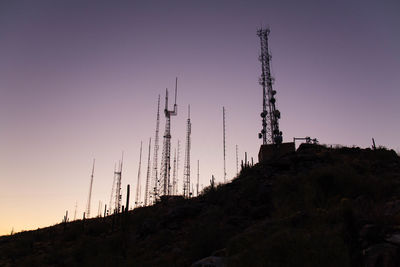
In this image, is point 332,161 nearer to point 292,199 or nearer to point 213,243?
point 292,199

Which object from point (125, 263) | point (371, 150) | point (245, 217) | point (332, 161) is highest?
point (371, 150)

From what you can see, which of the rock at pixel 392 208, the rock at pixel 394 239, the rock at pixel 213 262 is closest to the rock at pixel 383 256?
the rock at pixel 394 239

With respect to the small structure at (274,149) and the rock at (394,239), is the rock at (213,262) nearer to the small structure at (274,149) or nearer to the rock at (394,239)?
the rock at (394,239)

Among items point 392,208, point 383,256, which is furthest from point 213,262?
point 392,208

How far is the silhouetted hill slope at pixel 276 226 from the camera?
9766 millimetres

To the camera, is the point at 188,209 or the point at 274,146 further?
the point at 274,146

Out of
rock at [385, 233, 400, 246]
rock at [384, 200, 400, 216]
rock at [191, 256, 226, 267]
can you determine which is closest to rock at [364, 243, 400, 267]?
rock at [385, 233, 400, 246]

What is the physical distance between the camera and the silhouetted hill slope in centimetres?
977

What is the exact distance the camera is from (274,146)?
1331 inches

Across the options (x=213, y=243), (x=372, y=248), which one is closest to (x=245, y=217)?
(x=213, y=243)

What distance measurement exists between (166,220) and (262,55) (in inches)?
963

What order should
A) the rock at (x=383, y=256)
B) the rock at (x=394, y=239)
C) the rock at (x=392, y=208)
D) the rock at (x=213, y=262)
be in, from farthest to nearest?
the rock at (x=392, y=208)
the rock at (x=213, y=262)
the rock at (x=394, y=239)
the rock at (x=383, y=256)

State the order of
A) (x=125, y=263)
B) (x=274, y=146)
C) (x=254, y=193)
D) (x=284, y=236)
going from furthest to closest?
(x=274, y=146)
(x=254, y=193)
(x=125, y=263)
(x=284, y=236)

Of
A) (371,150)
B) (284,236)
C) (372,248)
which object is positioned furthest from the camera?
(371,150)
